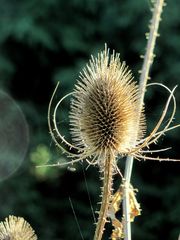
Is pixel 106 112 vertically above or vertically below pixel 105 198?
above

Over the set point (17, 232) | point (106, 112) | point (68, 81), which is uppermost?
point (68, 81)

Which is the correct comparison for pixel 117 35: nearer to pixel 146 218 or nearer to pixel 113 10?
pixel 113 10

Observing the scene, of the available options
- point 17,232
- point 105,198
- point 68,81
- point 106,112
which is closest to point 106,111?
point 106,112

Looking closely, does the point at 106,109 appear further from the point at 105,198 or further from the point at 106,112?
the point at 105,198

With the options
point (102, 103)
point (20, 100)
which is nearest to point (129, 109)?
point (102, 103)

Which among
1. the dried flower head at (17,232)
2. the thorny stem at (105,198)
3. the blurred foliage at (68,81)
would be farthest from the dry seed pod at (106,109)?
the blurred foliage at (68,81)

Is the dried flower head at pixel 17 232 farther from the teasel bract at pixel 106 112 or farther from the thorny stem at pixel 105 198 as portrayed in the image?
the teasel bract at pixel 106 112

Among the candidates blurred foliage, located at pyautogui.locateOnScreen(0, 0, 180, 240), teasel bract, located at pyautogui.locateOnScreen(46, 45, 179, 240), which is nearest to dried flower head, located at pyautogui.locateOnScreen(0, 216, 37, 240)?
teasel bract, located at pyautogui.locateOnScreen(46, 45, 179, 240)
